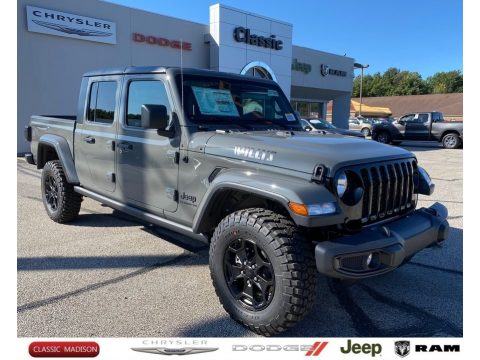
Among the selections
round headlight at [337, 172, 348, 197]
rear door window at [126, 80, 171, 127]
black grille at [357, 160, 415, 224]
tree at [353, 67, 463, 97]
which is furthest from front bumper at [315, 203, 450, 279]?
tree at [353, 67, 463, 97]

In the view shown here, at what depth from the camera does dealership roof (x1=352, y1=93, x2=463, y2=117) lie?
190 feet

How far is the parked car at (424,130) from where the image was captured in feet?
61.9

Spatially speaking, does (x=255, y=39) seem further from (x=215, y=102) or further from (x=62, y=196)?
(x=215, y=102)

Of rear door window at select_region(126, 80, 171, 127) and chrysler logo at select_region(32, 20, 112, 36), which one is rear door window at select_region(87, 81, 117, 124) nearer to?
rear door window at select_region(126, 80, 171, 127)

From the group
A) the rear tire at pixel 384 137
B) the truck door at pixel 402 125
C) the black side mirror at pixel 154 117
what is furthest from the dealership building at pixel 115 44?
the black side mirror at pixel 154 117

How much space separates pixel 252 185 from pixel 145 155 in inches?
56.2

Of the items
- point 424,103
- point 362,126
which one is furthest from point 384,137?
point 424,103

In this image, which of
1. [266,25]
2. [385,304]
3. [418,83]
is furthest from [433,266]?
[418,83]

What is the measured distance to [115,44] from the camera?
1460 centimetres

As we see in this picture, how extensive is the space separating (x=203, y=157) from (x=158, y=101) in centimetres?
84

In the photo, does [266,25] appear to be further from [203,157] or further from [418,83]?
[418,83]

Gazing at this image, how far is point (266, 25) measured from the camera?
19453 millimetres

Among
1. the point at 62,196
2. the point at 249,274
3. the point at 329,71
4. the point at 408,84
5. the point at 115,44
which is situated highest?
the point at 408,84

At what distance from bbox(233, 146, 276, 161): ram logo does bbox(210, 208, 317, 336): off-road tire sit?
39cm
